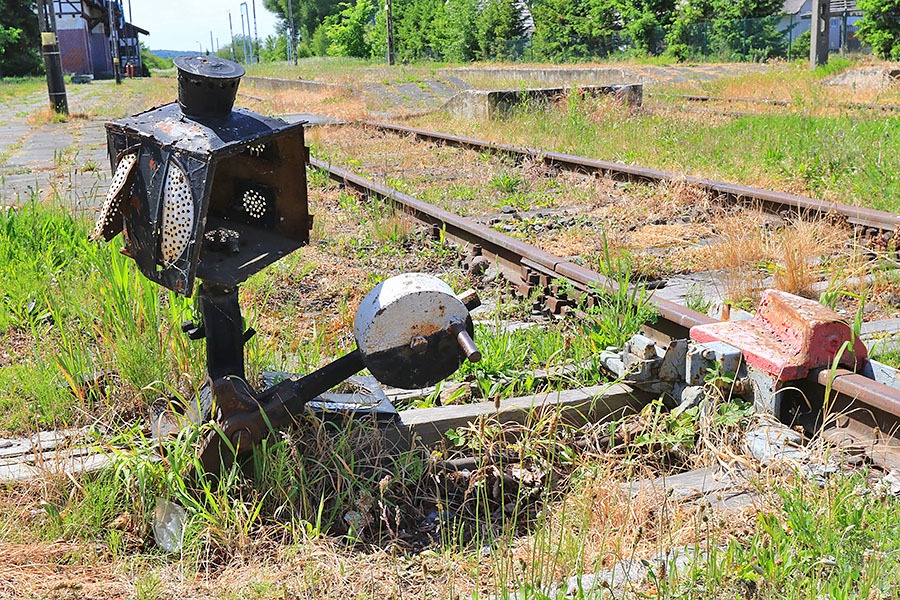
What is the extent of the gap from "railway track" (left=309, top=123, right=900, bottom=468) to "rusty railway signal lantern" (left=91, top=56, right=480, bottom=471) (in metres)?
1.37

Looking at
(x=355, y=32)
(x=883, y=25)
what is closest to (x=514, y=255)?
(x=883, y=25)

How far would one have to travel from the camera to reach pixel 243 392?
2773 mm

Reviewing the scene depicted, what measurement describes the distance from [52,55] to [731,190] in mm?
20190

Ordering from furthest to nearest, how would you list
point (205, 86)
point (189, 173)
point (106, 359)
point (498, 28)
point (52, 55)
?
point (498, 28) < point (52, 55) < point (106, 359) < point (205, 86) < point (189, 173)

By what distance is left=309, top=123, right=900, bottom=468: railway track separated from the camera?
2945mm

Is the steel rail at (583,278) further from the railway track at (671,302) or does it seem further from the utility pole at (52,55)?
the utility pole at (52,55)

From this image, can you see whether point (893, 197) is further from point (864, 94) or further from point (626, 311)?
point (864, 94)

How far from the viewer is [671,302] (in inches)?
164

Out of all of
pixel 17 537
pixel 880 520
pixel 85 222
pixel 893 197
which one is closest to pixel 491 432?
pixel 880 520

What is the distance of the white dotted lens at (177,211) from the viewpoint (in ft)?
8.20

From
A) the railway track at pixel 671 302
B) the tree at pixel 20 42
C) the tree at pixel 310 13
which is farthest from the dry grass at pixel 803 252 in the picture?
the tree at pixel 310 13

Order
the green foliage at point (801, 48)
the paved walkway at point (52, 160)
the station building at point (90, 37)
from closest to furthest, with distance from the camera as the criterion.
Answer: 1. the paved walkway at point (52, 160)
2. the green foliage at point (801, 48)
3. the station building at point (90, 37)

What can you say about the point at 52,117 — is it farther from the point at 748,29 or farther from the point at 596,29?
the point at 596,29

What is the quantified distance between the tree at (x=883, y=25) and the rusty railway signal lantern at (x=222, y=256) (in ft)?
112
